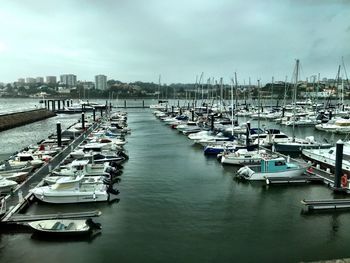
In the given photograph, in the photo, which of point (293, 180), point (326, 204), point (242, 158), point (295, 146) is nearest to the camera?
point (326, 204)

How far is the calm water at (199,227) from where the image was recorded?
16750 millimetres

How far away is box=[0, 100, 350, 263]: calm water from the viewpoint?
16750 millimetres

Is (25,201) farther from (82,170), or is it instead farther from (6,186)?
(82,170)

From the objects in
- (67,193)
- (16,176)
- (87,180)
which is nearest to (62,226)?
(67,193)

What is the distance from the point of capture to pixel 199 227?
1984 cm

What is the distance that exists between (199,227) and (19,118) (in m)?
69.8

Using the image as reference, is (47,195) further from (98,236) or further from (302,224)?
(302,224)

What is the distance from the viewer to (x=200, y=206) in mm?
23359

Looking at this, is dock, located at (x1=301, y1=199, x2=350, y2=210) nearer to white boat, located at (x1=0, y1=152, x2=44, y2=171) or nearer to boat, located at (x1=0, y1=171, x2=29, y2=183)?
boat, located at (x1=0, y1=171, x2=29, y2=183)

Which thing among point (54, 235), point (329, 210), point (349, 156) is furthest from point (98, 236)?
point (349, 156)

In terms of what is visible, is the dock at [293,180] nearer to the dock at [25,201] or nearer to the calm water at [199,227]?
the calm water at [199,227]

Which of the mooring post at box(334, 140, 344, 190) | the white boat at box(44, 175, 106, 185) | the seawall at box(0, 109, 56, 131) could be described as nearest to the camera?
the mooring post at box(334, 140, 344, 190)

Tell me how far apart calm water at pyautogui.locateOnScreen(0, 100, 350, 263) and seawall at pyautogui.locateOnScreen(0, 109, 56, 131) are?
1943 inches

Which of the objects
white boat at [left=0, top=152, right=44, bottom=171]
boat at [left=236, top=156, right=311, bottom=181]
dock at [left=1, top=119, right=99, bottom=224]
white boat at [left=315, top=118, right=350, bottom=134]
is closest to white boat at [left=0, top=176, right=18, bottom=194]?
dock at [left=1, top=119, right=99, bottom=224]
